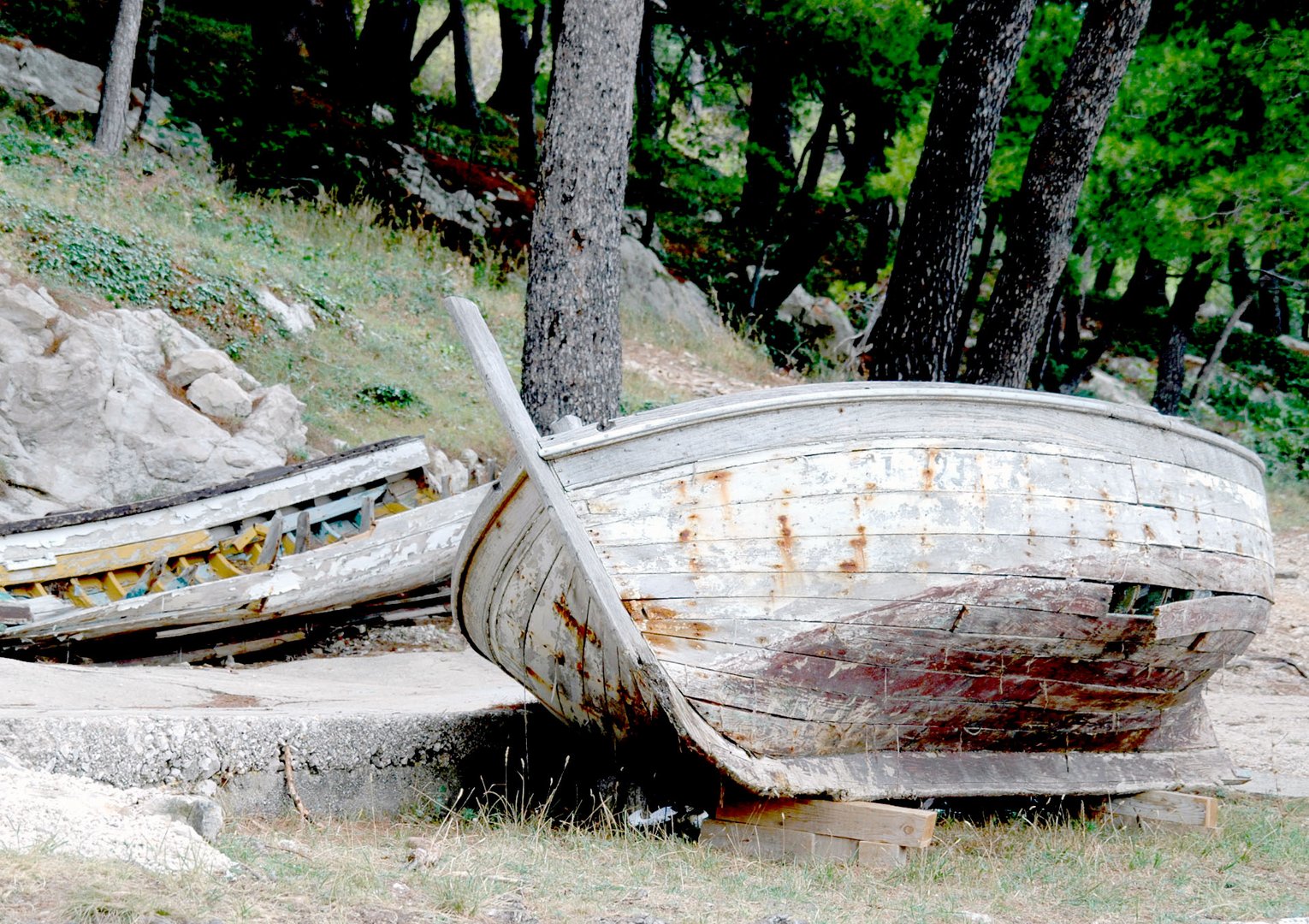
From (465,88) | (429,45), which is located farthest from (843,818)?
(465,88)

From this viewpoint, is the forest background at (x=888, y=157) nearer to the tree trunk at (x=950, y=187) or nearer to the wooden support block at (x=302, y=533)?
the tree trunk at (x=950, y=187)

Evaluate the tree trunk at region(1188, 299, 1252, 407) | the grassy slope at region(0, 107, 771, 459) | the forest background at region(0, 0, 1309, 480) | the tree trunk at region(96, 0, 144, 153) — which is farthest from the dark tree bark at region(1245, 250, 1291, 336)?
the tree trunk at region(96, 0, 144, 153)

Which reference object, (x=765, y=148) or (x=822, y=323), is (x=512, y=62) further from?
(x=822, y=323)

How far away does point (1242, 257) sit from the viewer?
15.0 meters

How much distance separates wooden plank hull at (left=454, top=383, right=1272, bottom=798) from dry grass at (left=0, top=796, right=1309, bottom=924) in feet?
1.03

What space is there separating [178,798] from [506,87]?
22057mm

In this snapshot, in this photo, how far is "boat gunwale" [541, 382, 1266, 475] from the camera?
3650 mm

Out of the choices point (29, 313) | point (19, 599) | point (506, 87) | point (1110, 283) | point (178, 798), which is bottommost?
point (19, 599)

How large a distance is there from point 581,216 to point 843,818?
4.21 m

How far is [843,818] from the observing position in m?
3.89

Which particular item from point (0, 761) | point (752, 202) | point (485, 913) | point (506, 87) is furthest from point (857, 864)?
point (506, 87)

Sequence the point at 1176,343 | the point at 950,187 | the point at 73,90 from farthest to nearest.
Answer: the point at 1176,343 < the point at 73,90 < the point at 950,187

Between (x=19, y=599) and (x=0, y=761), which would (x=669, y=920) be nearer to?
(x=0, y=761)

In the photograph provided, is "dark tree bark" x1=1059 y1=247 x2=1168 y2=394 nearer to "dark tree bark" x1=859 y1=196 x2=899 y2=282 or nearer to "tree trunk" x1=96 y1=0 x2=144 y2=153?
"dark tree bark" x1=859 y1=196 x2=899 y2=282
